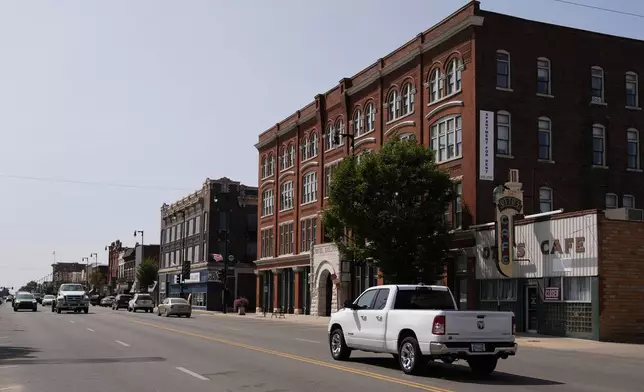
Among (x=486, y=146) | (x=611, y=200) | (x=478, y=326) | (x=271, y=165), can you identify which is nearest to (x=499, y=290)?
Answer: (x=486, y=146)

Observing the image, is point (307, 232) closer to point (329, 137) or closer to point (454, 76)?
point (329, 137)

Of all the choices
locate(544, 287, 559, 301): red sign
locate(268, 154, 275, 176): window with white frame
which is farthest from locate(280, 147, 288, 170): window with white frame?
locate(544, 287, 559, 301): red sign

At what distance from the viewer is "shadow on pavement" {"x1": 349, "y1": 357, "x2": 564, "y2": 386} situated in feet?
45.7

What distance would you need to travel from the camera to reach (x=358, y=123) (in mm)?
51000

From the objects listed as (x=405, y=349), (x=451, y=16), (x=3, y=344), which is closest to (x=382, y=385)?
(x=405, y=349)

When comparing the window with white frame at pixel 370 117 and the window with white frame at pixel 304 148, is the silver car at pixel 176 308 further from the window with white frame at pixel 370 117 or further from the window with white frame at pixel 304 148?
the window with white frame at pixel 370 117

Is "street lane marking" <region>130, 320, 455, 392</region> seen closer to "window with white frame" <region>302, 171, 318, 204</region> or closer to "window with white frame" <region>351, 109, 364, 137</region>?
"window with white frame" <region>351, 109, 364, 137</region>

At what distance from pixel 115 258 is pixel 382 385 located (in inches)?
5220

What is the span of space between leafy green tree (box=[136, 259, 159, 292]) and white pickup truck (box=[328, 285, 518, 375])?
9003 centimetres

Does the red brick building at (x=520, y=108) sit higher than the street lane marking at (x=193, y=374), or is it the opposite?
the red brick building at (x=520, y=108)

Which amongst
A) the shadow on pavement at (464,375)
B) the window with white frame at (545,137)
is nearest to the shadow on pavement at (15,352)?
the shadow on pavement at (464,375)

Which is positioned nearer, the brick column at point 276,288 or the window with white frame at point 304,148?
the window with white frame at point 304,148

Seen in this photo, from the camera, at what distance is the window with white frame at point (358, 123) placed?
5038 cm

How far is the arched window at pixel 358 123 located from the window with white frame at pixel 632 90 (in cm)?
1658
